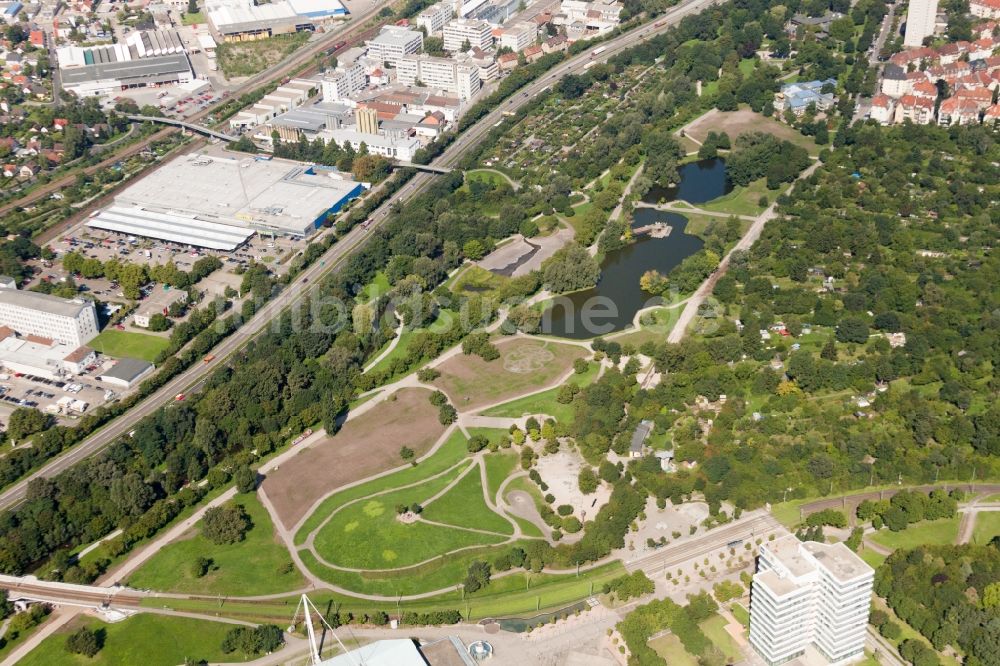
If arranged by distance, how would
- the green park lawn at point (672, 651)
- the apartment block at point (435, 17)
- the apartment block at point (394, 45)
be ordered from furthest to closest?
the apartment block at point (435, 17) < the apartment block at point (394, 45) < the green park lawn at point (672, 651)

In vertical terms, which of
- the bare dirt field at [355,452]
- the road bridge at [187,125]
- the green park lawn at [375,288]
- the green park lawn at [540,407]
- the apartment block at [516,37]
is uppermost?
the apartment block at [516,37]

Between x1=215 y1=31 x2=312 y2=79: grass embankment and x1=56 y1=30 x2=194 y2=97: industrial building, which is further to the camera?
x1=215 y1=31 x2=312 y2=79: grass embankment

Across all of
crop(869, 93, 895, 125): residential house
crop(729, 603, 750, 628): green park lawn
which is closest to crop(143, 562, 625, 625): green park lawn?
crop(729, 603, 750, 628): green park lawn

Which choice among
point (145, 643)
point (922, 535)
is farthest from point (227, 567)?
point (922, 535)

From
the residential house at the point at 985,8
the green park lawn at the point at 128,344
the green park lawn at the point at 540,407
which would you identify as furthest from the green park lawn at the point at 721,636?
the residential house at the point at 985,8

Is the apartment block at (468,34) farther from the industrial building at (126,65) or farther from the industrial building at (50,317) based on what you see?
the industrial building at (50,317)

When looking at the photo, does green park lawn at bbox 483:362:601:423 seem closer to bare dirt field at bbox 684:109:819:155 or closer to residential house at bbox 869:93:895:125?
bare dirt field at bbox 684:109:819:155
